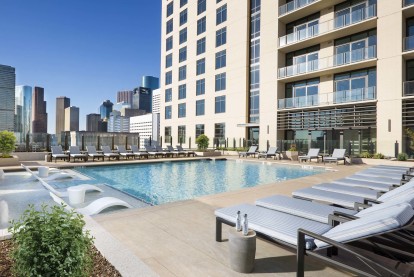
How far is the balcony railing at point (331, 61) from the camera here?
1850 cm

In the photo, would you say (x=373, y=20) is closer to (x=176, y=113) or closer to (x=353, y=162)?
(x=353, y=162)

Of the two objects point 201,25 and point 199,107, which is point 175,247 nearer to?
point 199,107

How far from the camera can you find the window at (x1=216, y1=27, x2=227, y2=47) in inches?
1189

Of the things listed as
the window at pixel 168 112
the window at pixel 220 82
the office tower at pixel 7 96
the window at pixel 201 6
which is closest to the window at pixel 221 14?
the window at pixel 201 6

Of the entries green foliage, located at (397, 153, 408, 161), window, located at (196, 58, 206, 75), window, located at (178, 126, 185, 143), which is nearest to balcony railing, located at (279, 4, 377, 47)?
green foliage, located at (397, 153, 408, 161)

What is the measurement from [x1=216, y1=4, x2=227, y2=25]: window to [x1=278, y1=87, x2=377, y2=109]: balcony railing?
13.6 meters

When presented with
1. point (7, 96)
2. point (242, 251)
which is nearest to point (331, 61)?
point (242, 251)

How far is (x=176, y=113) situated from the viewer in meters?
37.9

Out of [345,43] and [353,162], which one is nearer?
[353,162]

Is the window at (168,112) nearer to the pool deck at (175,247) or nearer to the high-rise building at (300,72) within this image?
the high-rise building at (300,72)

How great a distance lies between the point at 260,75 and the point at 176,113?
16127mm

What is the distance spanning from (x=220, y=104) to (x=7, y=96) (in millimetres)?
92825

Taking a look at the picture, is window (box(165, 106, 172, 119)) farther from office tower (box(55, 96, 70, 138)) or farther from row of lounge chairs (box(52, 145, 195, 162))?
office tower (box(55, 96, 70, 138))

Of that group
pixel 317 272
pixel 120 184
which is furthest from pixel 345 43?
pixel 317 272
